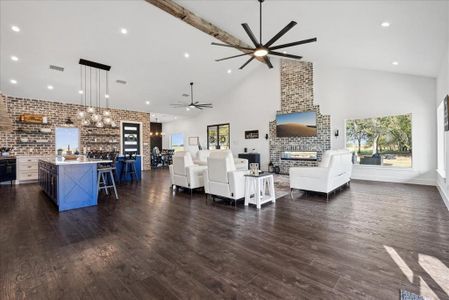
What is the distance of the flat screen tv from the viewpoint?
8.41 m

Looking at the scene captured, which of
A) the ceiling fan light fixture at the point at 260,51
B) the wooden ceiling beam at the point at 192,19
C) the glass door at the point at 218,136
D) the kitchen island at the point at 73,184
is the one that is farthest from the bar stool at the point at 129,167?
the ceiling fan light fixture at the point at 260,51

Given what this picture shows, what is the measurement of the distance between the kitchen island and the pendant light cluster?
2.01 meters

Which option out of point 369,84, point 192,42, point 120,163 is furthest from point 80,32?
point 369,84

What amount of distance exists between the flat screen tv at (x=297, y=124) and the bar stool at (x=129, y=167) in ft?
19.8

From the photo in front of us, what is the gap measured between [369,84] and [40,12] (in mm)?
9230

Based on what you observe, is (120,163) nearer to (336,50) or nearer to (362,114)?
(336,50)

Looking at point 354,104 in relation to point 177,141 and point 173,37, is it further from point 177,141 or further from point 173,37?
point 177,141

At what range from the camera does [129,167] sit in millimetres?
7566

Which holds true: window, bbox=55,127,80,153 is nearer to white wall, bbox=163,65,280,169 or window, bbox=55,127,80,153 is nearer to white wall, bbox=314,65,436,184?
white wall, bbox=163,65,280,169

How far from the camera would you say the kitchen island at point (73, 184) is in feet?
13.4

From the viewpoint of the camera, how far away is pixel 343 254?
7.73 ft

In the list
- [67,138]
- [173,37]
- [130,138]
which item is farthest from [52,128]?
[173,37]

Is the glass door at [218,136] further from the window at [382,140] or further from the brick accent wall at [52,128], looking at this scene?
the window at [382,140]

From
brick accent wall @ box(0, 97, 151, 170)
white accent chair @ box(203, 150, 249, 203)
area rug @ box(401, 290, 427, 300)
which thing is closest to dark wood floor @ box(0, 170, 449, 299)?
area rug @ box(401, 290, 427, 300)
